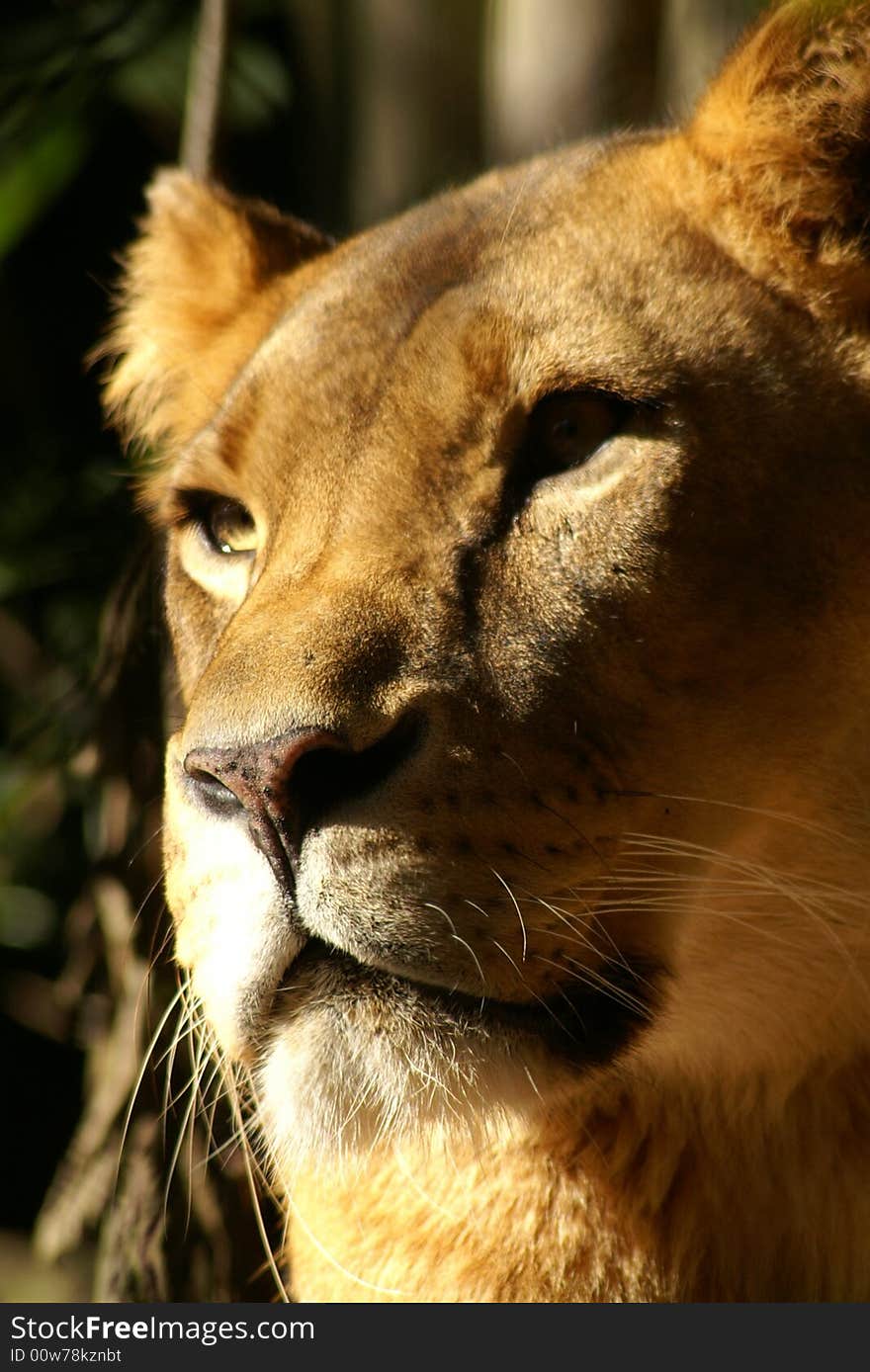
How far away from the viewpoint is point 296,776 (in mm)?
1606

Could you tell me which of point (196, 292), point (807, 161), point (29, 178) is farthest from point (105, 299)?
point (807, 161)

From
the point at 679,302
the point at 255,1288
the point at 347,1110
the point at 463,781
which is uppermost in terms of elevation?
the point at 679,302

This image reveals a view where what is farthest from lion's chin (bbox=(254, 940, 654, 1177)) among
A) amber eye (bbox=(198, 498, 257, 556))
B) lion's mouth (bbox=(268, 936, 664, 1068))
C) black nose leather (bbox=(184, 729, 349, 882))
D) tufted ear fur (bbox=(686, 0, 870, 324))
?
tufted ear fur (bbox=(686, 0, 870, 324))

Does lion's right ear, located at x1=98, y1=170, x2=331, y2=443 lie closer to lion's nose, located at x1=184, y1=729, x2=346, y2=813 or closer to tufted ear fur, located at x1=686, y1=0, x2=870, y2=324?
tufted ear fur, located at x1=686, y1=0, x2=870, y2=324

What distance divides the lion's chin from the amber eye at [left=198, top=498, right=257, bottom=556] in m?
0.73

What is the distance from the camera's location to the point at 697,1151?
6.72ft

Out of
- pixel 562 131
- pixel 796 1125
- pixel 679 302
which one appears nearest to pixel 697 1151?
pixel 796 1125

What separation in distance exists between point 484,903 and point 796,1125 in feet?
1.93

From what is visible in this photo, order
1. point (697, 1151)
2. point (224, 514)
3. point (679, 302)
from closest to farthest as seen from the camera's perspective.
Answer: point (679, 302) < point (697, 1151) < point (224, 514)

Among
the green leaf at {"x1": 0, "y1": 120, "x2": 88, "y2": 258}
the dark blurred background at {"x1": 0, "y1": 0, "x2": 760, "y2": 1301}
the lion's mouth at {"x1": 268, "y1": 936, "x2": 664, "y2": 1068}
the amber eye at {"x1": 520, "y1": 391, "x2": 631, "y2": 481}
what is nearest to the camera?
the lion's mouth at {"x1": 268, "y1": 936, "x2": 664, "y2": 1068}

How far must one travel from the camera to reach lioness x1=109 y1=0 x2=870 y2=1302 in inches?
66.0

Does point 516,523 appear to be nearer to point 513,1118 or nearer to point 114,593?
point 513,1118

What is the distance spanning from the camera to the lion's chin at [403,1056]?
1.70 metres

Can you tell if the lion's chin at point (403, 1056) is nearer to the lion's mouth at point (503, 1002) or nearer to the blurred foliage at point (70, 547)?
the lion's mouth at point (503, 1002)
